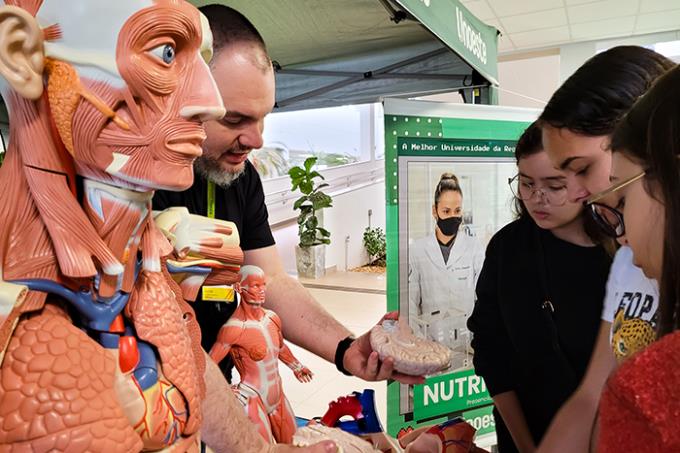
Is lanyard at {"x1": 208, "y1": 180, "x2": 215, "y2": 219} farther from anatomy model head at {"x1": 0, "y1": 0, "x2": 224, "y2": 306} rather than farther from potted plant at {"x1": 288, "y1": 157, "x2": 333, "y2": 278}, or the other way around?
potted plant at {"x1": 288, "y1": 157, "x2": 333, "y2": 278}

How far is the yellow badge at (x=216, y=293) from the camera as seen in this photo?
2.51ft

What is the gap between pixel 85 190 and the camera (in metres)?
0.47

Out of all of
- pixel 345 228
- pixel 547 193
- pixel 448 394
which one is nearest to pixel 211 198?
pixel 547 193

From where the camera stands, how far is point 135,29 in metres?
0.44

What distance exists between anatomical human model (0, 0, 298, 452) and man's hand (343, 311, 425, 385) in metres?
0.69

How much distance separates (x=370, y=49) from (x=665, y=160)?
213 centimetres

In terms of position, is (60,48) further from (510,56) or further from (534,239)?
(510,56)

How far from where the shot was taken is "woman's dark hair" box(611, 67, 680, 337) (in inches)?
23.0

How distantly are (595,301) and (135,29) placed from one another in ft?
4.27

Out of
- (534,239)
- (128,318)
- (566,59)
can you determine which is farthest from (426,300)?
(566,59)

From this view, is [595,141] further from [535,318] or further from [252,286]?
[252,286]

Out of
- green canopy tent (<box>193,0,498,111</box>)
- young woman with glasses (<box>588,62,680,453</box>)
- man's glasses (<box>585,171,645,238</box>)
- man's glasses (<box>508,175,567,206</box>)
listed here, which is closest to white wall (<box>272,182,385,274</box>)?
green canopy tent (<box>193,0,498,111</box>)

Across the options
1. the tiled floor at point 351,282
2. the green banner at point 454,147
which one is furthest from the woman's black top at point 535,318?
the tiled floor at point 351,282

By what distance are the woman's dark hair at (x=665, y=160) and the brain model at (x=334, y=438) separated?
54cm
